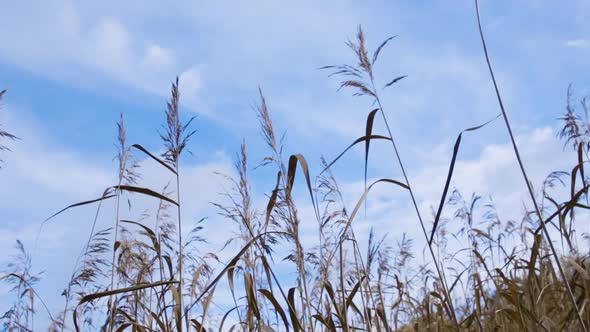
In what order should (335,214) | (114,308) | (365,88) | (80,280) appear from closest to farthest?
(365,88) → (114,308) → (335,214) → (80,280)

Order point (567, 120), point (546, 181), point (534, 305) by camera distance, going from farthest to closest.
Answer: point (546, 181), point (567, 120), point (534, 305)

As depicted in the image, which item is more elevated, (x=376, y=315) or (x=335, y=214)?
(x=335, y=214)

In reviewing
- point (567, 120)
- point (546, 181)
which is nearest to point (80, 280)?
point (567, 120)

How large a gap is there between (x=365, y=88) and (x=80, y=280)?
101 inches

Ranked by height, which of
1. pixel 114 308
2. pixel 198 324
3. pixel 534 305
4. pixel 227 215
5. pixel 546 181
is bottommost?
pixel 534 305

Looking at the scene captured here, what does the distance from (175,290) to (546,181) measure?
4.35 m

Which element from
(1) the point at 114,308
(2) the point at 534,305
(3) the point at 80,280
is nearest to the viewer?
(2) the point at 534,305

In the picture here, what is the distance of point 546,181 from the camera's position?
5.57m

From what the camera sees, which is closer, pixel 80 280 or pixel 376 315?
pixel 376 315

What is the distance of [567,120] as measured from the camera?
4.65 metres

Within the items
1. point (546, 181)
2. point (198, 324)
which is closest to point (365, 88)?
point (198, 324)

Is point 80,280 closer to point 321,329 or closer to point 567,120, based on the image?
point 321,329

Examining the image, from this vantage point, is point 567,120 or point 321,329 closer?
point 321,329

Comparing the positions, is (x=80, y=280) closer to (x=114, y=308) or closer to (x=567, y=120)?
(x=114, y=308)
